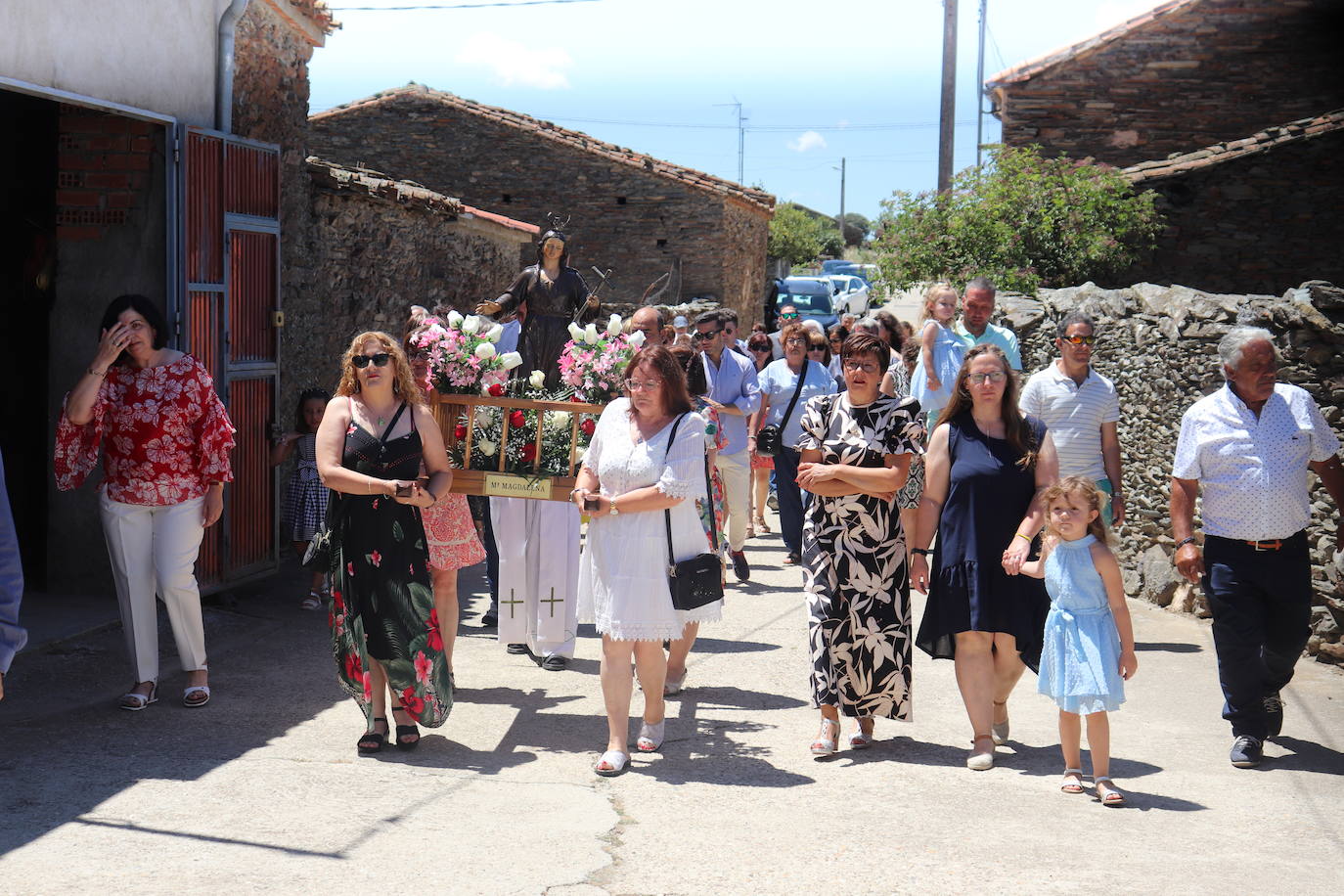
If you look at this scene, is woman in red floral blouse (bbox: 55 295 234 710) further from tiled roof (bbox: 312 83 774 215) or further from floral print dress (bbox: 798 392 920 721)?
tiled roof (bbox: 312 83 774 215)

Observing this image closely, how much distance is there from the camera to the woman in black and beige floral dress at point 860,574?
236 inches

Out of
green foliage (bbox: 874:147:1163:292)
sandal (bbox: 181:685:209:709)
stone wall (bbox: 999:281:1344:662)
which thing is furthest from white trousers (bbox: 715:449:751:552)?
green foliage (bbox: 874:147:1163:292)

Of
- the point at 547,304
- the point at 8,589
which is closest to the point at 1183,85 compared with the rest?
the point at 547,304

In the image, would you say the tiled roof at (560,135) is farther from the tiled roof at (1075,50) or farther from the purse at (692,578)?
the purse at (692,578)

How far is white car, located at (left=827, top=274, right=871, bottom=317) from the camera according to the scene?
1490 inches

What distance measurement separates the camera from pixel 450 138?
80.3ft

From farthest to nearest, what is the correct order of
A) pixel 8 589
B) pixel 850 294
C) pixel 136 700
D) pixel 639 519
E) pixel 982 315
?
pixel 850 294 → pixel 982 315 → pixel 136 700 → pixel 639 519 → pixel 8 589

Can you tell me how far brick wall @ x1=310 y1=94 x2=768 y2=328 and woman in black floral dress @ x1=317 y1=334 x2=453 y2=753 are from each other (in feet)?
62.8

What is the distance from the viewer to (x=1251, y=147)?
17.1 m

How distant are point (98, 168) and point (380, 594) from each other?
3.79 metres

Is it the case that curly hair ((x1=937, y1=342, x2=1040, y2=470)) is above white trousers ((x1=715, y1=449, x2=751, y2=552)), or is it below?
above

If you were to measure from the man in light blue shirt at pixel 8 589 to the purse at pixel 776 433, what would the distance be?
21.0 feet

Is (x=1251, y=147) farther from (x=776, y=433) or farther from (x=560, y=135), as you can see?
(x=560, y=135)

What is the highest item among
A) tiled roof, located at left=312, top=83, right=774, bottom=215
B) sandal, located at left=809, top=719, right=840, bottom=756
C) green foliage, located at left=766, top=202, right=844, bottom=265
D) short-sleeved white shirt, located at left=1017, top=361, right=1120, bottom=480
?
green foliage, located at left=766, top=202, right=844, bottom=265
